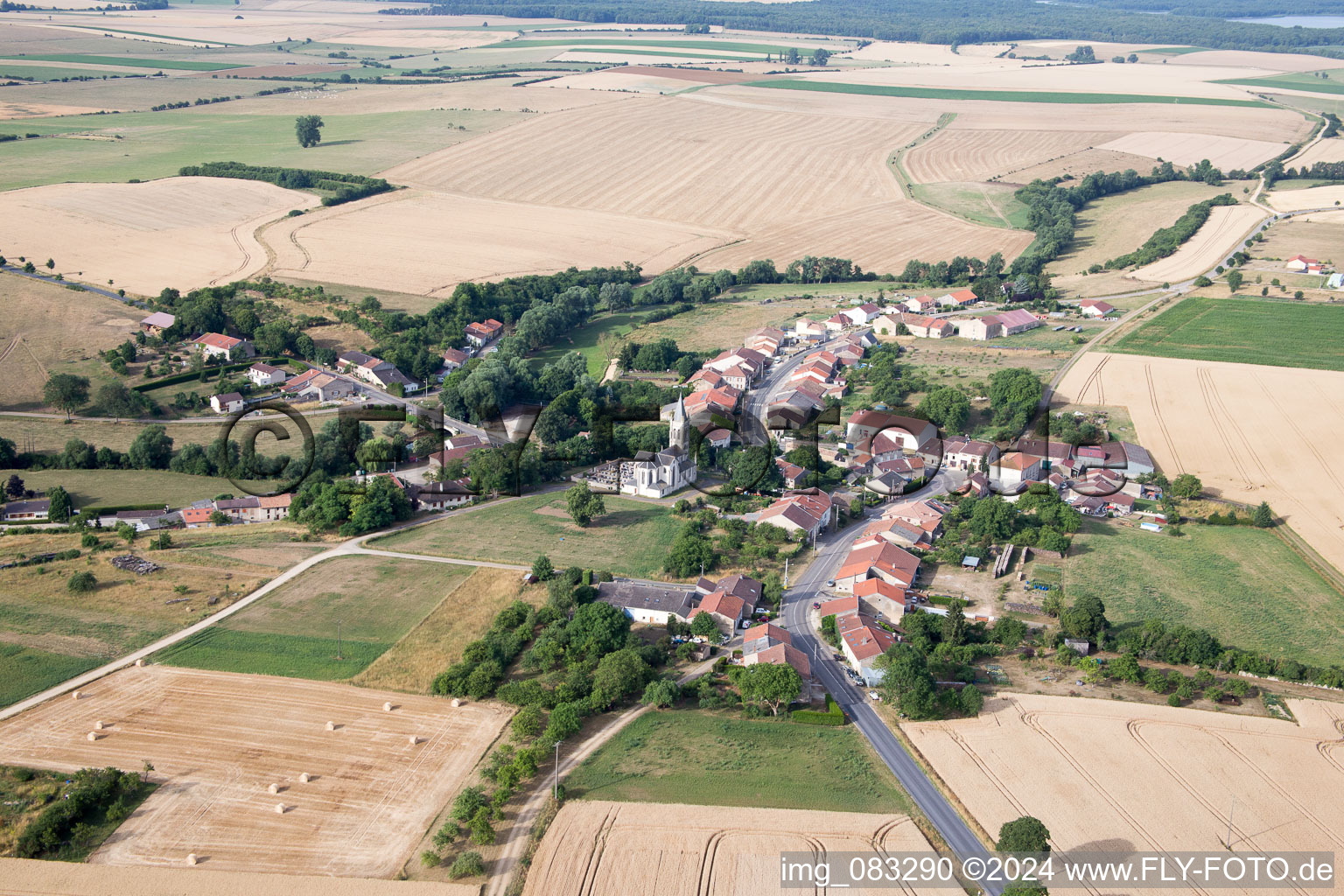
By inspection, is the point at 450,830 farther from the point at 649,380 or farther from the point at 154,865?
the point at 649,380

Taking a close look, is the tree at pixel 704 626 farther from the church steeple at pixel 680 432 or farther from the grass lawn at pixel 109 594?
the grass lawn at pixel 109 594

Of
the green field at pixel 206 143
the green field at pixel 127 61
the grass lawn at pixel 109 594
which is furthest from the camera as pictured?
the green field at pixel 127 61

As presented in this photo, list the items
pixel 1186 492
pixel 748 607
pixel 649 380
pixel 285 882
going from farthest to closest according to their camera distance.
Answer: pixel 649 380
pixel 1186 492
pixel 748 607
pixel 285 882

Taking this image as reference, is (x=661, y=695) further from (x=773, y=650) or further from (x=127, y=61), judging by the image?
(x=127, y=61)

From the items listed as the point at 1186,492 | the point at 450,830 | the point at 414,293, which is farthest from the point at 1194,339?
the point at 450,830

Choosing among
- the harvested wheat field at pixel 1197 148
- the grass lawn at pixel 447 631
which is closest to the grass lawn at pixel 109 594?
the grass lawn at pixel 447 631

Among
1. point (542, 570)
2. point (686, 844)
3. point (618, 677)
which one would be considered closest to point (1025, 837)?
point (686, 844)
